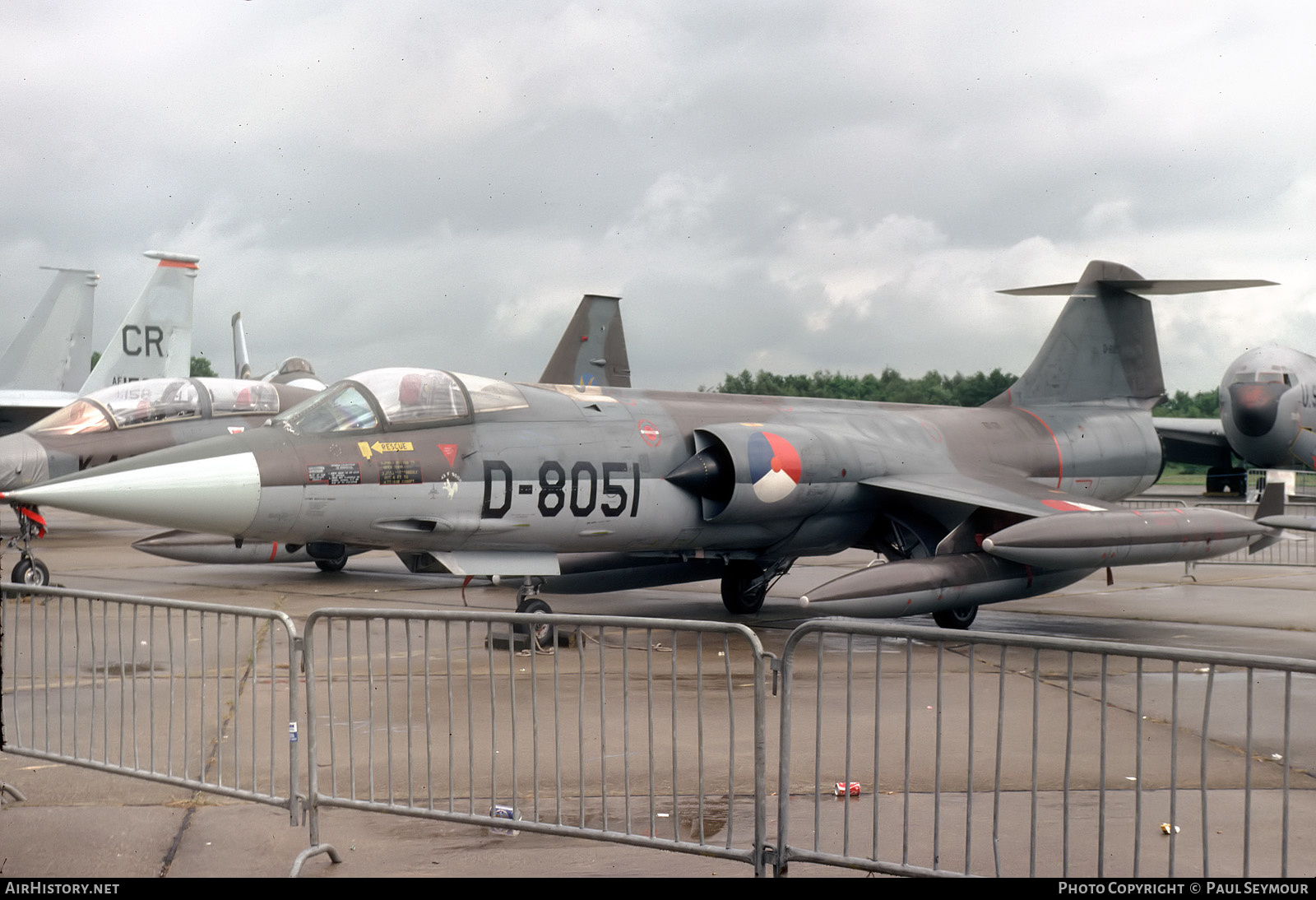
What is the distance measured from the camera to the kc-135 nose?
293 inches

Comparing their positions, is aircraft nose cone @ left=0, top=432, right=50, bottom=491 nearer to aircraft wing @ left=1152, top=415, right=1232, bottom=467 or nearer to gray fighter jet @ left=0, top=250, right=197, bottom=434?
gray fighter jet @ left=0, top=250, right=197, bottom=434

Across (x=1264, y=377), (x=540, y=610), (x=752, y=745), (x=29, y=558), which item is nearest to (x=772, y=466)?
(x=540, y=610)

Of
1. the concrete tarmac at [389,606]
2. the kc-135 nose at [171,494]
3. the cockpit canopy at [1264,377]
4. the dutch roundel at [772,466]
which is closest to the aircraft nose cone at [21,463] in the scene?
the concrete tarmac at [389,606]

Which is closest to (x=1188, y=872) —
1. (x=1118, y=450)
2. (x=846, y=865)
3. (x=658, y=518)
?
(x=846, y=865)

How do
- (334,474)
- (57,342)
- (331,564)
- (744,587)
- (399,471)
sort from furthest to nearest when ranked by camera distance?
(57,342)
(331,564)
(744,587)
(399,471)
(334,474)

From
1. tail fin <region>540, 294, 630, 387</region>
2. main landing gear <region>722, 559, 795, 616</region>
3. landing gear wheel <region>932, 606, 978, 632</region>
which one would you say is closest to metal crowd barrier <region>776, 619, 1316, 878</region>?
landing gear wheel <region>932, 606, 978, 632</region>

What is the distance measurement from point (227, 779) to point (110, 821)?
0.76m

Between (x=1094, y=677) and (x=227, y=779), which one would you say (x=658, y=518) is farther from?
(x=227, y=779)

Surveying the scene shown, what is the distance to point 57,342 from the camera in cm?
3128

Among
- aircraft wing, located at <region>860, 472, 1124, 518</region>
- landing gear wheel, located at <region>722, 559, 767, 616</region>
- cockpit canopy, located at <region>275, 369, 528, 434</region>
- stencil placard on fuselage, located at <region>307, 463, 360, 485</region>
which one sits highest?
cockpit canopy, located at <region>275, 369, 528, 434</region>

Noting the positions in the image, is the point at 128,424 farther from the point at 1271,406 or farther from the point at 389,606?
the point at 1271,406

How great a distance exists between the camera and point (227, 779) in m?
5.26

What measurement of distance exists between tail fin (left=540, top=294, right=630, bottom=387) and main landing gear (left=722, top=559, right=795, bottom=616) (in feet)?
35.8

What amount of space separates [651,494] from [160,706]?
14.0ft
